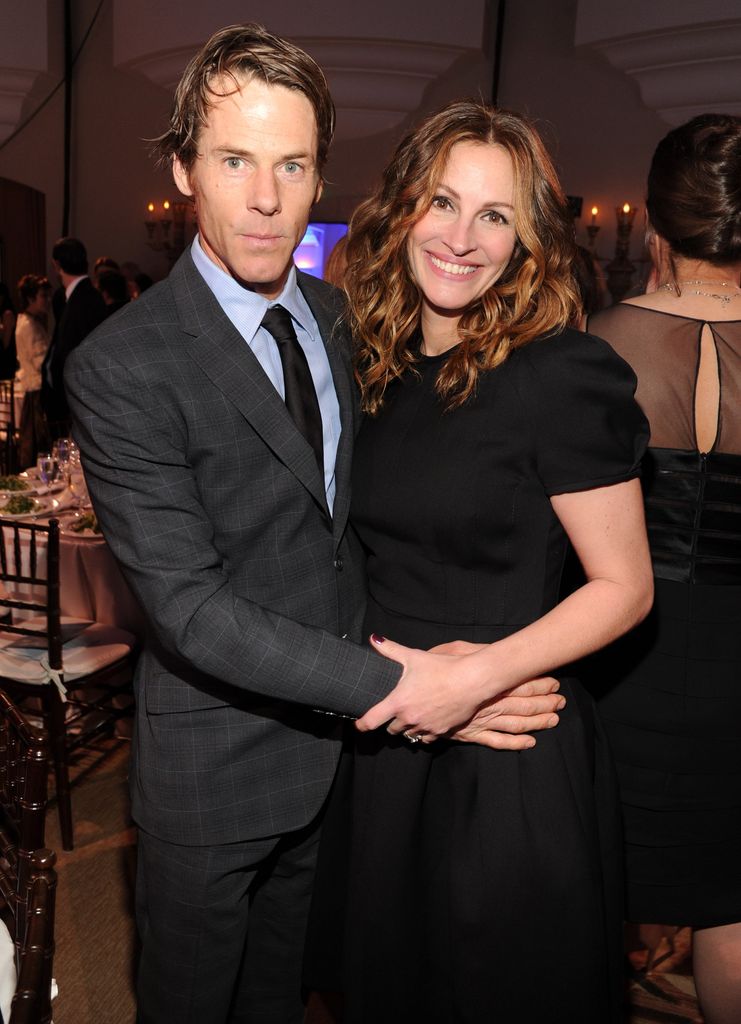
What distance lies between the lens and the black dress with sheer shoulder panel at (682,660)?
1.88 meters

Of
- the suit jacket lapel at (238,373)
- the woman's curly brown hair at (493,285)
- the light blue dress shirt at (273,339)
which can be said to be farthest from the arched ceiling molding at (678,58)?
the suit jacket lapel at (238,373)

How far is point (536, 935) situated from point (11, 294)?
1111 centimetres

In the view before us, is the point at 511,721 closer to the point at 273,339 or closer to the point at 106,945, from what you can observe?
the point at 273,339

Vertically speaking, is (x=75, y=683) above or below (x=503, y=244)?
below

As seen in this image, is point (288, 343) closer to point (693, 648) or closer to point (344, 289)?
point (344, 289)

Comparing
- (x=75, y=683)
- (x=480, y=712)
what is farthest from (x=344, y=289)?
(x=75, y=683)

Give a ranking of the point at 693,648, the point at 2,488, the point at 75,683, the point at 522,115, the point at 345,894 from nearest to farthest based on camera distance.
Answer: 1. the point at 522,115
2. the point at 345,894
3. the point at 693,648
4. the point at 75,683
5. the point at 2,488

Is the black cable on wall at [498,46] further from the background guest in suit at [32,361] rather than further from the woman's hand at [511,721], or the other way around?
the woman's hand at [511,721]

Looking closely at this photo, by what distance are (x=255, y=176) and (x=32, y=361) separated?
712 centimetres

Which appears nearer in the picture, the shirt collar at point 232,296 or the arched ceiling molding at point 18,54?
the shirt collar at point 232,296

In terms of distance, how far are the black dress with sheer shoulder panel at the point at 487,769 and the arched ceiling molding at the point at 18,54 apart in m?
10.1

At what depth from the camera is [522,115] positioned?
5.24 feet

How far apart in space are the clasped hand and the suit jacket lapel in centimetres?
34

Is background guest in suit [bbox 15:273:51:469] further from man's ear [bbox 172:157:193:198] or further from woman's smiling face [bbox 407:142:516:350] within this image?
woman's smiling face [bbox 407:142:516:350]
